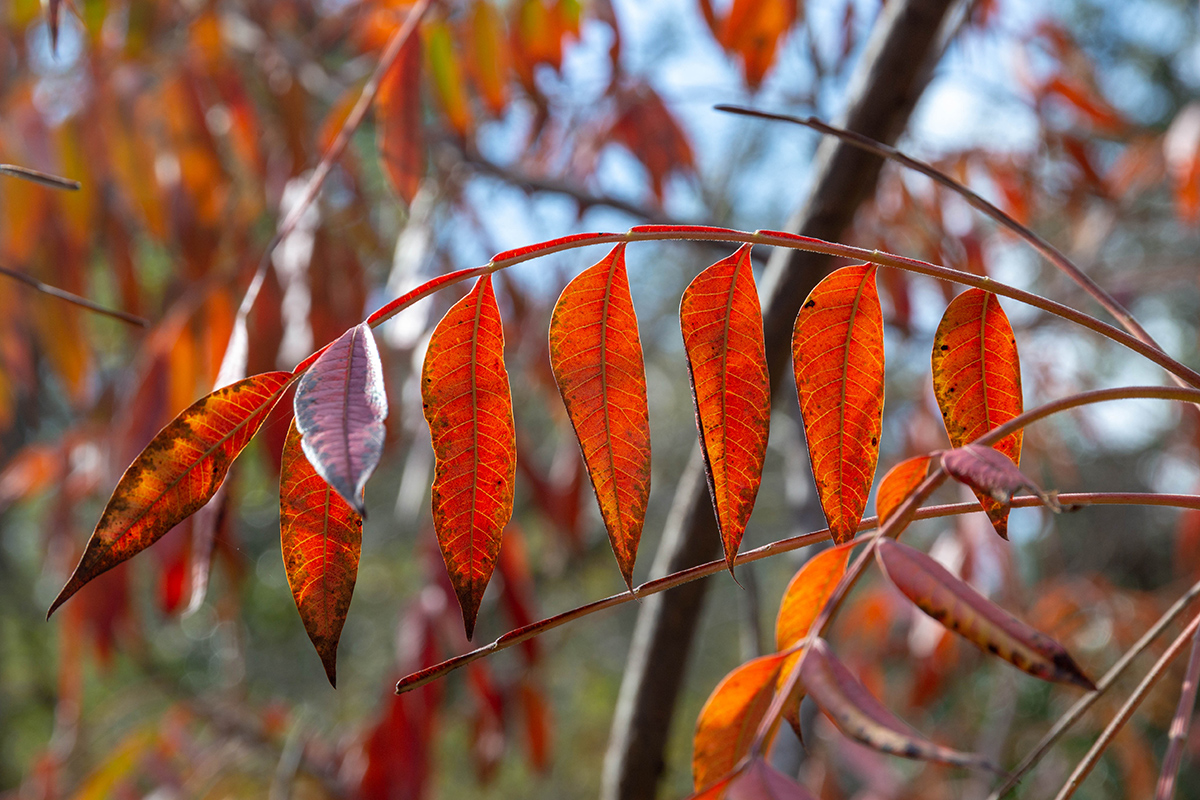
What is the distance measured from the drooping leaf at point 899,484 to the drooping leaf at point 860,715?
49 mm

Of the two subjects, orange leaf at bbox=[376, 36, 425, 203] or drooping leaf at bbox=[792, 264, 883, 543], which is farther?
orange leaf at bbox=[376, 36, 425, 203]

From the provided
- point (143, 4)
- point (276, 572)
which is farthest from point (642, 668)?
point (276, 572)

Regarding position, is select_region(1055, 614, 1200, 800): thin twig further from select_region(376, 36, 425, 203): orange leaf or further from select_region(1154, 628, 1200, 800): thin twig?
select_region(376, 36, 425, 203): orange leaf

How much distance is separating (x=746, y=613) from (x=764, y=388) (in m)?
0.47

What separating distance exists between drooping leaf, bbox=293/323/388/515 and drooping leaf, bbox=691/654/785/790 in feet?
0.45

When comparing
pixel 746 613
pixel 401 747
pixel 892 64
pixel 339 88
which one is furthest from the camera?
pixel 339 88

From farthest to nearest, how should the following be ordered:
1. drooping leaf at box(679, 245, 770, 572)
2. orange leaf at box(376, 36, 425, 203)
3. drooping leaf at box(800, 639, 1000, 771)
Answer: orange leaf at box(376, 36, 425, 203) < drooping leaf at box(679, 245, 770, 572) < drooping leaf at box(800, 639, 1000, 771)

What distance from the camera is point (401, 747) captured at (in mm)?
899

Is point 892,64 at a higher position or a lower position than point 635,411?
higher

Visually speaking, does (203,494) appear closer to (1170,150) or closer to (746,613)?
(746,613)

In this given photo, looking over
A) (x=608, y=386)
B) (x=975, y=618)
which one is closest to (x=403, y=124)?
(x=608, y=386)

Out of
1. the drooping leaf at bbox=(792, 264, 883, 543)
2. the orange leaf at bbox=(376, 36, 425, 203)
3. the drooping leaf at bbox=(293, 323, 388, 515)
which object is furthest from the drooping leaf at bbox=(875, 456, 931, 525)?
the orange leaf at bbox=(376, 36, 425, 203)

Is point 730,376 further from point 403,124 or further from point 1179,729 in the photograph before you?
point 403,124

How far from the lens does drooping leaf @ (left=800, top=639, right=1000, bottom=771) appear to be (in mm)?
187
